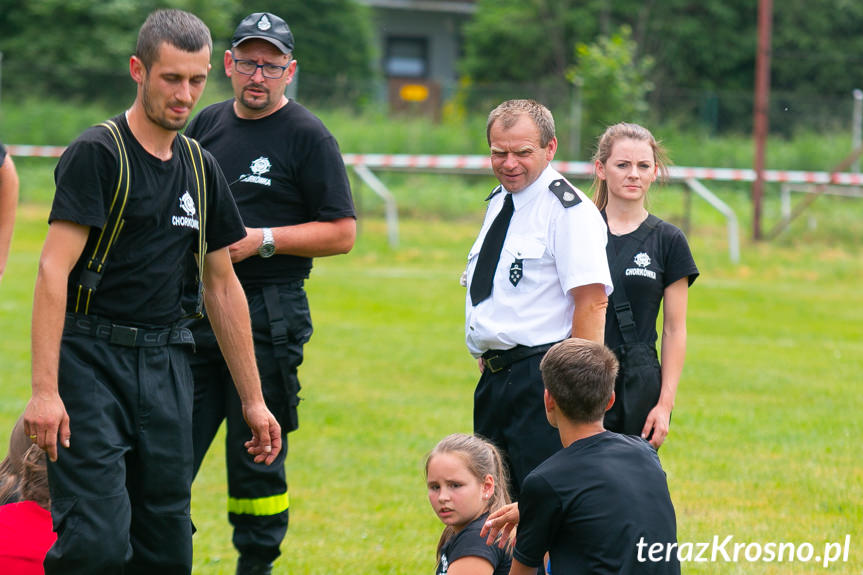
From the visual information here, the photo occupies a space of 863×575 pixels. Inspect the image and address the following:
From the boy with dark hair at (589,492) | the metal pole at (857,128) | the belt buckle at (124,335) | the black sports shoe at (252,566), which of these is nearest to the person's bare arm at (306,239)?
the belt buckle at (124,335)

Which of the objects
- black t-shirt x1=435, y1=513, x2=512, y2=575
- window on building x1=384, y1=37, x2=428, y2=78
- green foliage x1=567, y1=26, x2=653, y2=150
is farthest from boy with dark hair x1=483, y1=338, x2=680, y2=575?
window on building x1=384, y1=37, x2=428, y2=78

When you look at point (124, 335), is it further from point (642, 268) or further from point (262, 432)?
point (642, 268)

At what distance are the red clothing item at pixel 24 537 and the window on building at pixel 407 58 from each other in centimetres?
3755

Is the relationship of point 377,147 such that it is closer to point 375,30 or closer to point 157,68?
point 375,30

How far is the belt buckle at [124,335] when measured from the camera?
3939 mm

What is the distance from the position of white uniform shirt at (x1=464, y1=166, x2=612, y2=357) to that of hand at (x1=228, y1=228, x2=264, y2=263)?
1.04 metres

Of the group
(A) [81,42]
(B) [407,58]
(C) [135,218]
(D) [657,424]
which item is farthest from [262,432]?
(B) [407,58]

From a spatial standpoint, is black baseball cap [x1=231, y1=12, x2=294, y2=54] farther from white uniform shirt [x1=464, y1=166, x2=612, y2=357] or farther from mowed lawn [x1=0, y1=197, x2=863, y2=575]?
mowed lawn [x1=0, y1=197, x2=863, y2=575]

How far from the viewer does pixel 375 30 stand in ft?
127

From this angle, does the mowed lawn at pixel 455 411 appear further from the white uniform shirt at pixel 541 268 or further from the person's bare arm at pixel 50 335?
Result: the person's bare arm at pixel 50 335

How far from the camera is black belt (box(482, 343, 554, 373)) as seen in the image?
14.5 feet

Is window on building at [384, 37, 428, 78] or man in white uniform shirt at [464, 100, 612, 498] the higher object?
window on building at [384, 37, 428, 78]

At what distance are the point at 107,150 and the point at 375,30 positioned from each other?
3578cm

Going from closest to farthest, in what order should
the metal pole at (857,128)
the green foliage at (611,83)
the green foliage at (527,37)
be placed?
the green foliage at (611,83) < the metal pole at (857,128) < the green foliage at (527,37)
